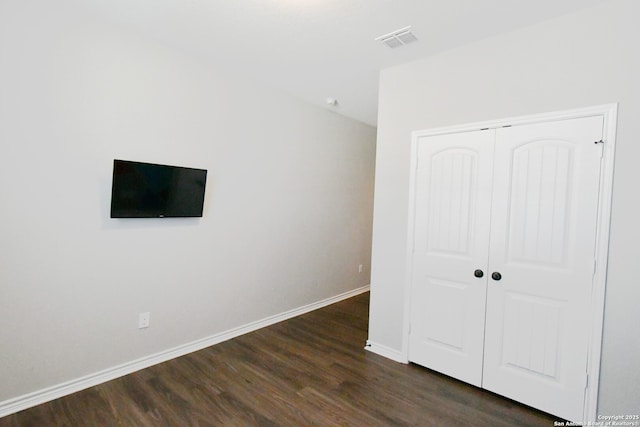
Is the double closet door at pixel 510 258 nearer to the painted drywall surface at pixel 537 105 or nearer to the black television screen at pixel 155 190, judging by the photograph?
the painted drywall surface at pixel 537 105

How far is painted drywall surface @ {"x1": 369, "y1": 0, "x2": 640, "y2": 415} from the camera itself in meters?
1.90

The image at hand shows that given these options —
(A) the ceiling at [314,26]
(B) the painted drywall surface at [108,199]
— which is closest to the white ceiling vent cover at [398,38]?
(A) the ceiling at [314,26]

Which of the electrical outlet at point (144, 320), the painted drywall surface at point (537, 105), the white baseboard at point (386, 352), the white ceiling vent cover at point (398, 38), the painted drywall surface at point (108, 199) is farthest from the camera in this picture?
the white baseboard at point (386, 352)

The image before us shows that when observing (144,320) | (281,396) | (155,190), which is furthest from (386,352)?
(155,190)

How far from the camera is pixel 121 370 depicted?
252 centimetres

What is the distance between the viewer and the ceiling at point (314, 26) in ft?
6.82

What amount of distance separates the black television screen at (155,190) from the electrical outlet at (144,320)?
2.82ft

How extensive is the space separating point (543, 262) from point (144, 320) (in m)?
3.17

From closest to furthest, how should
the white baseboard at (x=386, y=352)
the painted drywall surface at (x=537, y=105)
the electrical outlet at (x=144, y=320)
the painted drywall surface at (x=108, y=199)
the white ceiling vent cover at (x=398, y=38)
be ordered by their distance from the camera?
the painted drywall surface at (x=537, y=105) → the painted drywall surface at (x=108, y=199) → the white ceiling vent cover at (x=398, y=38) → the electrical outlet at (x=144, y=320) → the white baseboard at (x=386, y=352)

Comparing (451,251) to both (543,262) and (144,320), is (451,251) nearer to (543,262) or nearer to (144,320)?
(543,262)

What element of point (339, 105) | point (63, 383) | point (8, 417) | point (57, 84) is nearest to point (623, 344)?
point (339, 105)

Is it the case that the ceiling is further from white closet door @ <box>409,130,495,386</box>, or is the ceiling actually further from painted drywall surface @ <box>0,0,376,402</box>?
white closet door @ <box>409,130,495,386</box>

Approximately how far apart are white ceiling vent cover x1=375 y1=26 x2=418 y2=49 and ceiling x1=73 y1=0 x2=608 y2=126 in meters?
0.04

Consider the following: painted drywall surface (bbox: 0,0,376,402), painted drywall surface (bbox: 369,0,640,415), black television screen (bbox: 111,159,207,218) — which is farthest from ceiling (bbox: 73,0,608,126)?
black television screen (bbox: 111,159,207,218)
